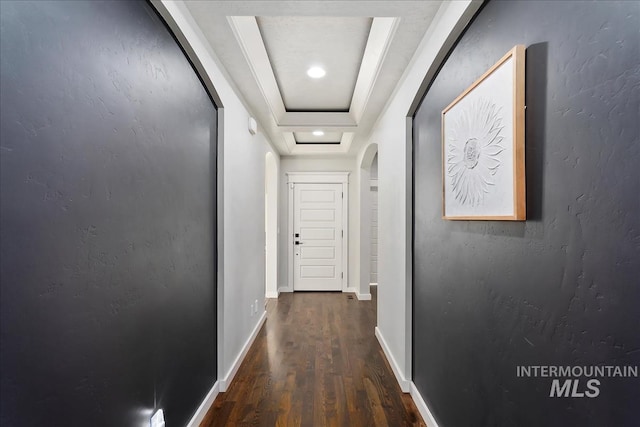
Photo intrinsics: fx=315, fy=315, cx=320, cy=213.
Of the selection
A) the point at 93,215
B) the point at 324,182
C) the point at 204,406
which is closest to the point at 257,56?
the point at 93,215

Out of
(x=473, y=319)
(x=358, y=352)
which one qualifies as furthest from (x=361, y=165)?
(x=473, y=319)

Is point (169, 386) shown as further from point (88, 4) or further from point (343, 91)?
point (343, 91)

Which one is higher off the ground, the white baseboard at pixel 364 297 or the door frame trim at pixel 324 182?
the door frame trim at pixel 324 182

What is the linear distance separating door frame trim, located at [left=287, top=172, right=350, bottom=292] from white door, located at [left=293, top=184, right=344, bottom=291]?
57mm

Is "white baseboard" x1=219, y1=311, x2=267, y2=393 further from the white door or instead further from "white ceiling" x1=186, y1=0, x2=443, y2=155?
"white ceiling" x1=186, y1=0, x2=443, y2=155

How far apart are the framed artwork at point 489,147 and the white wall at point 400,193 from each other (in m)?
0.42

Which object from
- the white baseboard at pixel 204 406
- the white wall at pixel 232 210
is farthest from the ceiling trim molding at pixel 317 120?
the white baseboard at pixel 204 406

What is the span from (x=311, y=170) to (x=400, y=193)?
3.30m

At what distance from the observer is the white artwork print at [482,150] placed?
1113 mm

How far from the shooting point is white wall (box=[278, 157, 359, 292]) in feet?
18.4

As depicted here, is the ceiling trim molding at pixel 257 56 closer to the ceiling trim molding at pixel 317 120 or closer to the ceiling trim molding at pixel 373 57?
the ceiling trim molding at pixel 317 120

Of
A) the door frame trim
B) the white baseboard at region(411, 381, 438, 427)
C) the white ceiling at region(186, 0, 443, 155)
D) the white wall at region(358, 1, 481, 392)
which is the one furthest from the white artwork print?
the door frame trim

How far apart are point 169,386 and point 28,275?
1038 millimetres

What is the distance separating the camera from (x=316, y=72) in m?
2.75
